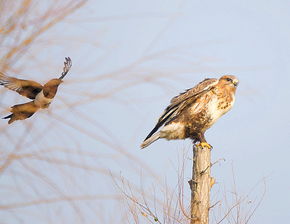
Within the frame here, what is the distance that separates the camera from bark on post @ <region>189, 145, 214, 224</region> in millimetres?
3459

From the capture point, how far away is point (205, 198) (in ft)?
11.6

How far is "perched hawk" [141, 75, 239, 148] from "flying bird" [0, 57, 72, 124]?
2675mm

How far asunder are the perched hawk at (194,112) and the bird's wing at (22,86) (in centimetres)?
265

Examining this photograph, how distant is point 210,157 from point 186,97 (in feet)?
4.61

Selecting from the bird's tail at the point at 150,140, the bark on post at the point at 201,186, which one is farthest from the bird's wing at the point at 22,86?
the bird's tail at the point at 150,140

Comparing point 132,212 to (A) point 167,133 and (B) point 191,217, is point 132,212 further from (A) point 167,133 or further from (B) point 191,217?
(A) point 167,133

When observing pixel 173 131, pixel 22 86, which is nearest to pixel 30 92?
pixel 22 86

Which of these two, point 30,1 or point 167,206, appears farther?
point 167,206

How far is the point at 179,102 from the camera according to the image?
519 cm

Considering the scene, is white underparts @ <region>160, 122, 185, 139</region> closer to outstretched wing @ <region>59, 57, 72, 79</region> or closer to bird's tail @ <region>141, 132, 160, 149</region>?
bird's tail @ <region>141, 132, 160, 149</region>

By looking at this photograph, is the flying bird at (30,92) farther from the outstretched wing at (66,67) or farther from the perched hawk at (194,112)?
the perched hawk at (194,112)

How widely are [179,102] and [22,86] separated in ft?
9.81

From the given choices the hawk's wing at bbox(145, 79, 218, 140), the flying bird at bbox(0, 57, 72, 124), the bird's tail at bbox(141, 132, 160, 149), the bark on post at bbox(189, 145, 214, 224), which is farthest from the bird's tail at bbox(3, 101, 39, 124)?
the hawk's wing at bbox(145, 79, 218, 140)

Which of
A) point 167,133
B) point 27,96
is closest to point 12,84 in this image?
point 27,96
